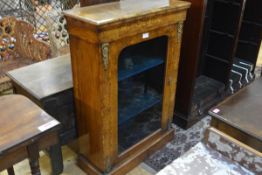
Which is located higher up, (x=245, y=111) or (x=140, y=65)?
(x=140, y=65)

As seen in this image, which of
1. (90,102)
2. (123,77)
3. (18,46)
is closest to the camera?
(90,102)

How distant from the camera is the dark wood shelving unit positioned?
2164 mm

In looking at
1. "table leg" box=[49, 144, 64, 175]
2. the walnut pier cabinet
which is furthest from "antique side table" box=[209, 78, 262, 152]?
"table leg" box=[49, 144, 64, 175]

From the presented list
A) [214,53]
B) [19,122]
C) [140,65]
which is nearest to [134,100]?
[140,65]

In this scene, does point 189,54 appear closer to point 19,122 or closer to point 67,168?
point 67,168

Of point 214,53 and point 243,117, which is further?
point 214,53

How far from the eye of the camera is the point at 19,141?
49.9 inches

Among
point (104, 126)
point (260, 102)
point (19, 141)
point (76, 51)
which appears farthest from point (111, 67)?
point (260, 102)

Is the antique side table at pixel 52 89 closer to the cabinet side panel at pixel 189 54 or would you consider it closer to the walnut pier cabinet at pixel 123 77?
the walnut pier cabinet at pixel 123 77

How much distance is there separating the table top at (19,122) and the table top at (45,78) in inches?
6.2

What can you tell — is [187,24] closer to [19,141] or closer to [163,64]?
[163,64]

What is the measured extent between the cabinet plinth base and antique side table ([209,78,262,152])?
2.16 feet

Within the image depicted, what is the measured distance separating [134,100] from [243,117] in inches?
31.4

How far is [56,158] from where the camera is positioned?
1604 mm
